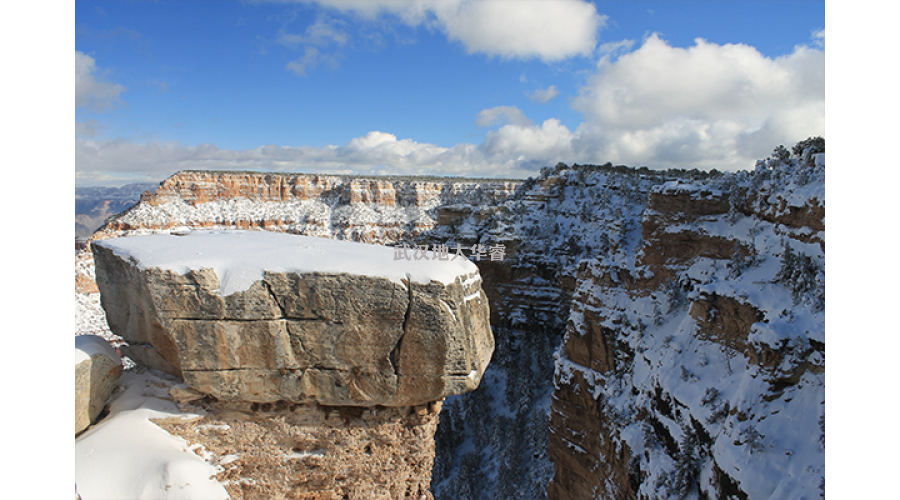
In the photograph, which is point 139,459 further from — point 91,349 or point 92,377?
point 91,349

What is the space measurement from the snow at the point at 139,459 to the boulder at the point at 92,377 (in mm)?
161

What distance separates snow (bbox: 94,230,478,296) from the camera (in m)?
5.43

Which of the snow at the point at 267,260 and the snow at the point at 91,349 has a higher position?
the snow at the point at 267,260

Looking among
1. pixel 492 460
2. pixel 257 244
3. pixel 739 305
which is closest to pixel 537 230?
pixel 492 460

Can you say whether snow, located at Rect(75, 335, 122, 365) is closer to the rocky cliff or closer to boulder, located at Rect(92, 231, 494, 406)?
boulder, located at Rect(92, 231, 494, 406)

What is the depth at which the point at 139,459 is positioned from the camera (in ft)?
16.1

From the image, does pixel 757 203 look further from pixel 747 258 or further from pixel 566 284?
pixel 566 284

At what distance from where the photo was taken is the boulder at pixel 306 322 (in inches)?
212

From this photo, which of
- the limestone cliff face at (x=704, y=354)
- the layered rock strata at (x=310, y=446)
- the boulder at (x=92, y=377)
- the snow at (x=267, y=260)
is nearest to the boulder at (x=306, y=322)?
the snow at (x=267, y=260)

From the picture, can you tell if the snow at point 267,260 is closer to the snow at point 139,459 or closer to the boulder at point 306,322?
the boulder at point 306,322

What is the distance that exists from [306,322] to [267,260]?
0.98m

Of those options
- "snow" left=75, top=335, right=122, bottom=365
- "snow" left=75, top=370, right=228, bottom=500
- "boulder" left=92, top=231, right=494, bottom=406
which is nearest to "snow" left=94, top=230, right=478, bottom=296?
"boulder" left=92, top=231, right=494, bottom=406

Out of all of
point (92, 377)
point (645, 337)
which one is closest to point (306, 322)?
point (92, 377)

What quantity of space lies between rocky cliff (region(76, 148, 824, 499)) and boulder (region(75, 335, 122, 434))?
970cm
